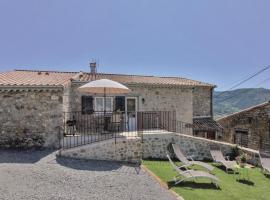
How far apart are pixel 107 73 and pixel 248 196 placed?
45.7 ft

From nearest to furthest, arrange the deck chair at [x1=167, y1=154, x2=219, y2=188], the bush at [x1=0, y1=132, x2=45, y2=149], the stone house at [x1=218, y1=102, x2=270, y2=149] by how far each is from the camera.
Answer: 1. the deck chair at [x1=167, y1=154, x2=219, y2=188]
2. the bush at [x1=0, y1=132, x2=45, y2=149]
3. the stone house at [x1=218, y1=102, x2=270, y2=149]

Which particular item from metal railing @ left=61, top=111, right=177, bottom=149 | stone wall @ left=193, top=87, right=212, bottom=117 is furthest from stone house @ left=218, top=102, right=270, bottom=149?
metal railing @ left=61, top=111, right=177, bottom=149

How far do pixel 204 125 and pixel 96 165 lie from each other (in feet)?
41.0

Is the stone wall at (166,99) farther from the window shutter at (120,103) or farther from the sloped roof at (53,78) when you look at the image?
the window shutter at (120,103)

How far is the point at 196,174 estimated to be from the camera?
934 centimetres

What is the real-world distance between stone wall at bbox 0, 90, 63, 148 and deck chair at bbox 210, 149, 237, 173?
7.95m

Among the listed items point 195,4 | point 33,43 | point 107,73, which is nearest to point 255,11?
point 195,4

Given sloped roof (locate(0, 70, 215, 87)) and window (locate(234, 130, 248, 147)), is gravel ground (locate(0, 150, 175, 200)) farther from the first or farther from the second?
window (locate(234, 130, 248, 147))

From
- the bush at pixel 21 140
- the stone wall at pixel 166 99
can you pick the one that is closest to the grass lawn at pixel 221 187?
the bush at pixel 21 140

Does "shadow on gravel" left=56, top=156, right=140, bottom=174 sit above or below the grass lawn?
above

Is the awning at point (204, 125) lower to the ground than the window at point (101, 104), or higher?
lower

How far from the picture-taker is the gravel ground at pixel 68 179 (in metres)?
6.80

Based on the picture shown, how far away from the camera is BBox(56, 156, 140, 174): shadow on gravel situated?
925cm

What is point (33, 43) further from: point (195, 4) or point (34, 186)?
point (34, 186)
